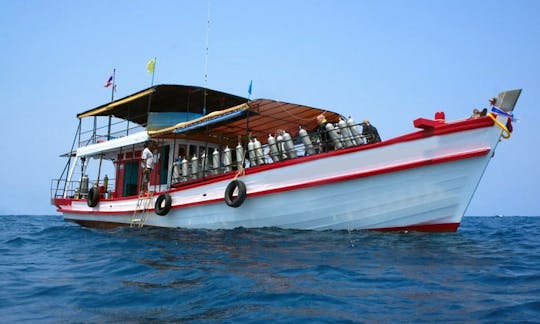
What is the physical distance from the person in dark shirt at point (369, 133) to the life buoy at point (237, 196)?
127 inches

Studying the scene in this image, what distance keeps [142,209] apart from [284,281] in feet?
31.6

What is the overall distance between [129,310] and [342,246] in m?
4.40

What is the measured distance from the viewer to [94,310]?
16.4ft

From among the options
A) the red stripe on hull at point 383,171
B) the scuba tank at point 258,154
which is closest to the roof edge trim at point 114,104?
the scuba tank at point 258,154

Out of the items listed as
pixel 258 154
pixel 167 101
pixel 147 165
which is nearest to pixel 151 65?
pixel 167 101

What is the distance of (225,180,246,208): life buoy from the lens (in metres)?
11.1

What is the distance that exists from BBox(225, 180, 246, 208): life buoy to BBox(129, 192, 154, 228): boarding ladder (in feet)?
12.5

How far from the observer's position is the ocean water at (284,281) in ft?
14.8

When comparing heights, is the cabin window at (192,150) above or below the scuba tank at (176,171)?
above

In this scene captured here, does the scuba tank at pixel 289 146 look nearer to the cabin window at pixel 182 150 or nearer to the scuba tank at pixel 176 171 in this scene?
the scuba tank at pixel 176 171

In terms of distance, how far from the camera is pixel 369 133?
10305 millimetres

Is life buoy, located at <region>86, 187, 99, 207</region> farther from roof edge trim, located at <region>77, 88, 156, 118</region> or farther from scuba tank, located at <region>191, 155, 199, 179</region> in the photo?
scuba tank, located at <region>191, 155, 199, 179</region>

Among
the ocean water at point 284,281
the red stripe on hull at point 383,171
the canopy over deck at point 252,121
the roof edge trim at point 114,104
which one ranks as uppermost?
the roof edge trim at point 114,104

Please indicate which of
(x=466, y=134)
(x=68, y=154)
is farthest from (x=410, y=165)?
(x=68, y=154)
